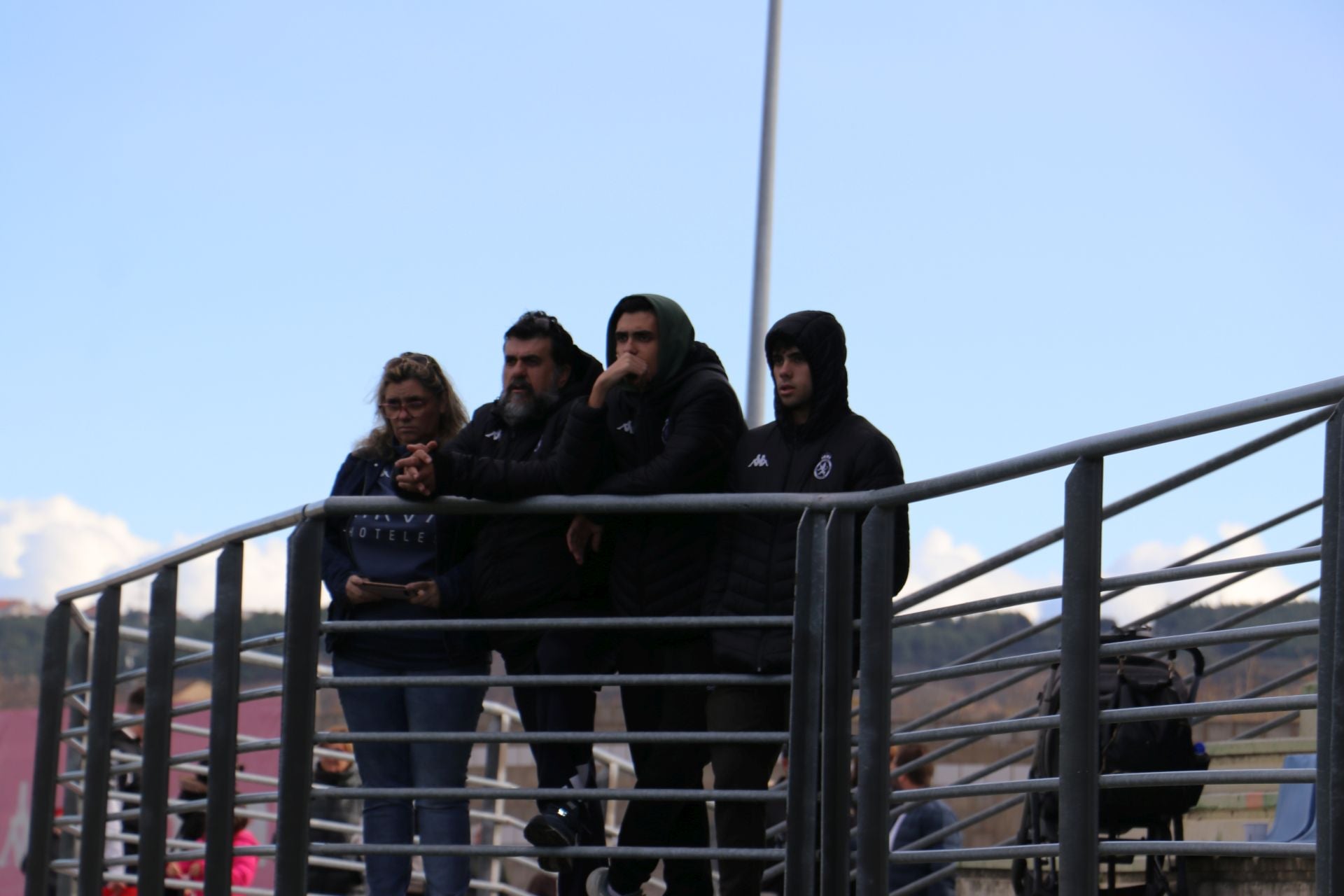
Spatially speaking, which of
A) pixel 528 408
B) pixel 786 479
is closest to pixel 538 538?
pixel 528 408

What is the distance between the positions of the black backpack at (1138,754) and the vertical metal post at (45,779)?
132 inches

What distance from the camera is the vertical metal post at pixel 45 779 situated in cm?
645

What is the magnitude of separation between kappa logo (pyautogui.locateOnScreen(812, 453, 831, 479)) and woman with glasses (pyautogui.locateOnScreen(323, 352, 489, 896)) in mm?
1151

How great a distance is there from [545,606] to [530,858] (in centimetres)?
71

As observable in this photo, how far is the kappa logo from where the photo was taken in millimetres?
4957

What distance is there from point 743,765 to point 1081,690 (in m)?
1.38

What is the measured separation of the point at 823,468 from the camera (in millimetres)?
4973

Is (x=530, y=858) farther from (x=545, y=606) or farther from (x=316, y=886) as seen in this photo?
(x=316, y=886)

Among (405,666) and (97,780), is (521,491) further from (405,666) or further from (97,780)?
(97,780)

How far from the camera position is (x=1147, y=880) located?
199 inches

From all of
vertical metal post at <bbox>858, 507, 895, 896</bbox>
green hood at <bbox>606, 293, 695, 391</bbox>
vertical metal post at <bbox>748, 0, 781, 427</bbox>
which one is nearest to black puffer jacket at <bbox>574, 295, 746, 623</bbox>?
green hood at <bbox>606, 293, 695, 391</bbox>

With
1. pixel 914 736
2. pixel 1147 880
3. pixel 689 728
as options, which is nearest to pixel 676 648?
pixel 689 728

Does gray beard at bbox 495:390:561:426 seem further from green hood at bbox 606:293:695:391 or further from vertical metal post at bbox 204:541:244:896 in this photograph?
vertical metal post at bbox 204:541:244:896

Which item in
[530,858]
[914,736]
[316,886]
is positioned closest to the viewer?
[914,736]
